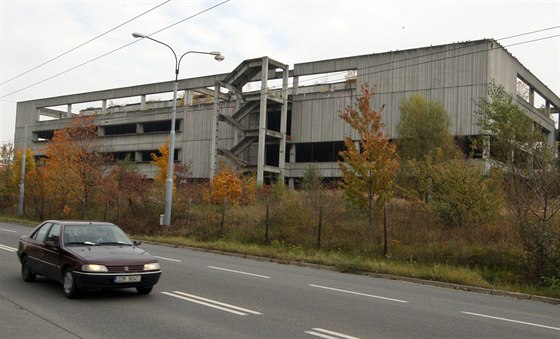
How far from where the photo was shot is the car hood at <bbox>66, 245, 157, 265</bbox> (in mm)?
9648

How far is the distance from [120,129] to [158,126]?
7555 millimetres

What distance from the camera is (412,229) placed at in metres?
20.4

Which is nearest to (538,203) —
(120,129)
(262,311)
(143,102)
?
(262,311)

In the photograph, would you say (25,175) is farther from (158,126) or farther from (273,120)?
(273,120)

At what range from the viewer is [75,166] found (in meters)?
35.4

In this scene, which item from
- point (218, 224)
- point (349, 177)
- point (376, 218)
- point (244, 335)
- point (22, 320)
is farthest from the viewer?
point (218, 224)

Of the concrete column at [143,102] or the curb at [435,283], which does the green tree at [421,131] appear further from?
the concrete column at [143,102]

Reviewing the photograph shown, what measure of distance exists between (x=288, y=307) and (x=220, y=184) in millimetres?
24925

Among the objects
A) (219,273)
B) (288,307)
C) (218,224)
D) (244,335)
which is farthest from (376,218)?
(244,335)

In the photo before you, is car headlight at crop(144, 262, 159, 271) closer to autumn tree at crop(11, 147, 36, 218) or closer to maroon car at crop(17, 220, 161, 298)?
maroon car at crop(17, 220, 161, 298)

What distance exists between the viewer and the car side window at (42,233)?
37.6 ft

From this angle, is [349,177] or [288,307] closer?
[288,307]

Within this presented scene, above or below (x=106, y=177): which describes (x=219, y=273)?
below

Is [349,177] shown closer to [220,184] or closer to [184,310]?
[184,310]
